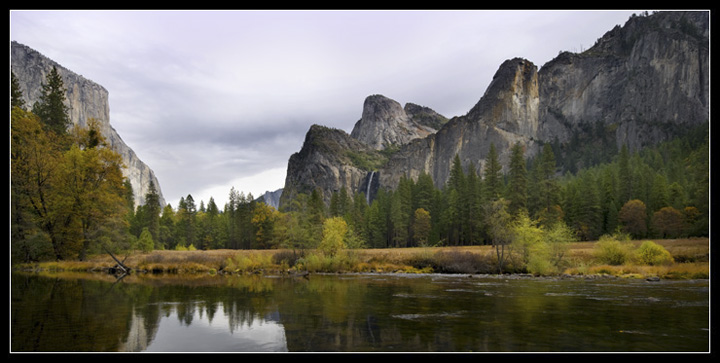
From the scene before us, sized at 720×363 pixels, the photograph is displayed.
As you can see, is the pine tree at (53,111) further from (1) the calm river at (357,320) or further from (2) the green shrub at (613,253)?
(2) the green shrub at (613,253)

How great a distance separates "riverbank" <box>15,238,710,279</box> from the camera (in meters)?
34.4

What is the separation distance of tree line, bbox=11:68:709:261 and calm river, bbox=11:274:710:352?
583 inches

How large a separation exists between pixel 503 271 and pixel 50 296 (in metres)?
32.4

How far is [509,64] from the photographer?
640ft

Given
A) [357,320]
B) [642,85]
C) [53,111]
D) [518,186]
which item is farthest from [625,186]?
[642,85]

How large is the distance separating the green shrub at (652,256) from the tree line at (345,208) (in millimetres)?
6055

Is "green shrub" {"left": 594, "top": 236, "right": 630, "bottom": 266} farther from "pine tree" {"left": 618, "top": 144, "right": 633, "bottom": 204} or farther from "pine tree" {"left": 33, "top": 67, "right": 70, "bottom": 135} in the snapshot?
"pine tree" {"left": 33, "top": 67, "right": 70, "bottom": 135}

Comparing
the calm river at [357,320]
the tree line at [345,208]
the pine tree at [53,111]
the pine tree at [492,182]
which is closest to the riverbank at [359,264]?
the tree line at [345,208]

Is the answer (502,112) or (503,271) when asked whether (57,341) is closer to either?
(503,271)

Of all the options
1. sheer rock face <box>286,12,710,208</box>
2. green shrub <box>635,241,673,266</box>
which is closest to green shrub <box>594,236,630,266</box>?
green shrub <box>635,241,673,266</box>

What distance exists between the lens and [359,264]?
42.4m

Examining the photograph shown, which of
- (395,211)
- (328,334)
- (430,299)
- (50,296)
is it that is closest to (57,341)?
(328,334)

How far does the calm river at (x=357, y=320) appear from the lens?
36.1 feet

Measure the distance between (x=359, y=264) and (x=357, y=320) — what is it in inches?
1098
